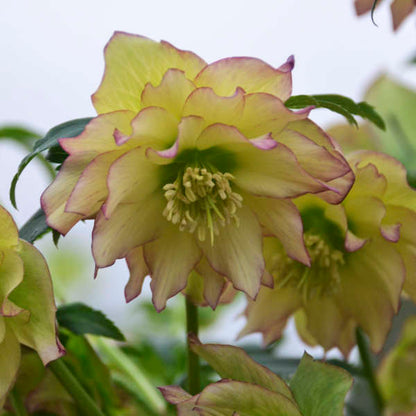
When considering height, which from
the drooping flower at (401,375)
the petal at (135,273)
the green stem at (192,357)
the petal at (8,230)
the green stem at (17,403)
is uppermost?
the petal at (8,230)

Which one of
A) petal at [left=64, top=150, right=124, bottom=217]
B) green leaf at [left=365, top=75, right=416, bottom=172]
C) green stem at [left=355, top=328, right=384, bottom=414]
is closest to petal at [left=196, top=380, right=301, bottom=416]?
petal at [left=64, top=150, right=124, bottom=217]

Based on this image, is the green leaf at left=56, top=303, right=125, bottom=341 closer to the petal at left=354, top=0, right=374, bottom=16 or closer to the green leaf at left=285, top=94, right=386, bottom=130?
the green leaf at left=285, top=94, right=386, bottom=130

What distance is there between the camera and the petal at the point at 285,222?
34 cm

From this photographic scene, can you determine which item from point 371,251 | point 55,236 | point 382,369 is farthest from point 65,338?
point 382,369

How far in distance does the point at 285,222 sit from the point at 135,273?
85mm

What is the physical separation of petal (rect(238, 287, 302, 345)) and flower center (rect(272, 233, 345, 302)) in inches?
0.4

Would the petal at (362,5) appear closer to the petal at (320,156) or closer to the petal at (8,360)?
the petal at (320,156)

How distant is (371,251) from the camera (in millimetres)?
422

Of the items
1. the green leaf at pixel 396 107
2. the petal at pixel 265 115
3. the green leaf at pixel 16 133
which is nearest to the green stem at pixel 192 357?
the petal at pixel 265 115

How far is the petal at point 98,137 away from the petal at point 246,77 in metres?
0.05

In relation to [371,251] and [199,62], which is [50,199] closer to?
[199,62]

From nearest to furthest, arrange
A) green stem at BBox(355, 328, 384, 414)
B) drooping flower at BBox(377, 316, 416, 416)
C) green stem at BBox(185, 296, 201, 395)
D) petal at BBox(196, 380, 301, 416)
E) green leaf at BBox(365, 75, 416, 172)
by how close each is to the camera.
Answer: petal at BBox(196, 380, 301, 416) → green stem at BBox(185, 296, 201, 395) → green stem at BBox(355, 328, 384, 414) → drooping flower at BBox(377, 316, 416, 416) → green leaf at BBox(365, 75, 416, 172)

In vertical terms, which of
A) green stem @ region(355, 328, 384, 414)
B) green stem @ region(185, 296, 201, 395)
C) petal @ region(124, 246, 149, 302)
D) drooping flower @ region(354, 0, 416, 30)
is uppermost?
drooping flower @ region(354, 0, 416, 30)

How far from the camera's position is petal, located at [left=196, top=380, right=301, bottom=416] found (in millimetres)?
277
